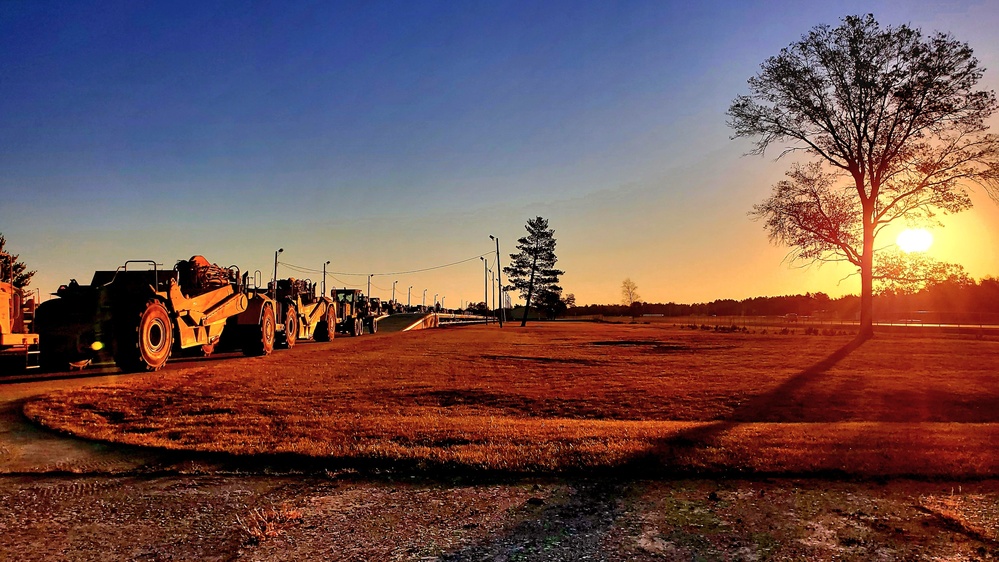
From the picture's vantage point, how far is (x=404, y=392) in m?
13.0

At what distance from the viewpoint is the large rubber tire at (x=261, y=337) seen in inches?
802

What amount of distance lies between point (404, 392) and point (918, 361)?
1640cm

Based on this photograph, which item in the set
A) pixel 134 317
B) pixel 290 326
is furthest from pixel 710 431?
pixel 290 326

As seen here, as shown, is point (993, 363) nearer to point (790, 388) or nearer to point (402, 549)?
point (790, 388)

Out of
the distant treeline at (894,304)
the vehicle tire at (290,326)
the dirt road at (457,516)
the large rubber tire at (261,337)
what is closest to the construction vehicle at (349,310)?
the vehicle tire at (290,326)

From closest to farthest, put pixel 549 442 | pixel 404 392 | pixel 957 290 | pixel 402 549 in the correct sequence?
pixel 402 549, pixel 549 442, pixel 404 392, pixel 957 290

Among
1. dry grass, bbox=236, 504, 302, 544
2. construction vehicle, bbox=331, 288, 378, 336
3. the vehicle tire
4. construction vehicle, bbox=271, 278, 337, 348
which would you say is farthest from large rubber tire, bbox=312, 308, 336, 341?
dry grass, bbox=236, 504, 302, 544

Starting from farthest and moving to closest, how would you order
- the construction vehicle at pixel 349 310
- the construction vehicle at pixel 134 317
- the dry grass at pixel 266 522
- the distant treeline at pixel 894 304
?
the distant treeline at pixel 894 304 < the construction vehicle at pixel 349 310 < the construction vehicle at pixel 134 317 < the dry grass at pixel 266 522

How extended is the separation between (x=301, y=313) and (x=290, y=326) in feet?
5.58

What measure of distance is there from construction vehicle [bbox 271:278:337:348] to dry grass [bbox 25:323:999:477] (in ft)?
14.3

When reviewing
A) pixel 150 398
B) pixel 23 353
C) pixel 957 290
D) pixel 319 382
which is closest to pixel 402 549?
pixel 150 398

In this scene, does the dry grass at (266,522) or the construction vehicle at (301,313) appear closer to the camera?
the dry grass at (266,522)

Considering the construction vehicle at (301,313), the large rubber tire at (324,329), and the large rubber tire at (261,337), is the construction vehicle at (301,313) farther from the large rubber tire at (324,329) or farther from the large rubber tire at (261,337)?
the large rubber tire at (261,337)

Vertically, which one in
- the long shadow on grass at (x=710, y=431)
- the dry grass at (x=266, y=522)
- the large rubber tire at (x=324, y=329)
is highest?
the large rubber tire at (x=324, y=329)
